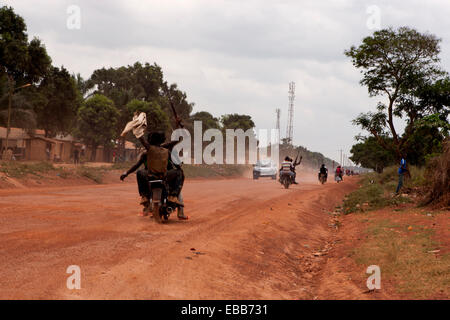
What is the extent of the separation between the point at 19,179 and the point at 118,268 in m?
20.9

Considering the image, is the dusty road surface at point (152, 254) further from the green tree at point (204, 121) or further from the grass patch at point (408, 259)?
the green tree at point (204, 121)

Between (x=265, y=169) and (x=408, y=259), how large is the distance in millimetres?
37735

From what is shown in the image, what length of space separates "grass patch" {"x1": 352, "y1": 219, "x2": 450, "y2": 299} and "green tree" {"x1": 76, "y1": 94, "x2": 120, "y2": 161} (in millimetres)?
50076

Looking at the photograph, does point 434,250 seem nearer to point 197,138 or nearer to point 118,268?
point 118,268

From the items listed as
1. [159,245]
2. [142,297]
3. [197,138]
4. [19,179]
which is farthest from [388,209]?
[197,138]

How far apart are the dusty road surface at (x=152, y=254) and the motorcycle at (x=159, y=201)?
26cm

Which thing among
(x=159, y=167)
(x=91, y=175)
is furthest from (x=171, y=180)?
(x=91, y=175)

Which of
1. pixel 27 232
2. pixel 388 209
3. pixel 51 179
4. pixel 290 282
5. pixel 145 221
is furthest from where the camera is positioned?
pixel 51 179

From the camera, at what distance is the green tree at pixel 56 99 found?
49375 mm

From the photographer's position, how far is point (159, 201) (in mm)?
9828

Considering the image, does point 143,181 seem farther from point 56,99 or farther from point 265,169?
point 56,99

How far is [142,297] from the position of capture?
469cm

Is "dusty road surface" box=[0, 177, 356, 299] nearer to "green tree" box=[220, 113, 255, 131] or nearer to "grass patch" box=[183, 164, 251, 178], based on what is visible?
"grass patch" box=[183, 164, 251, 178]

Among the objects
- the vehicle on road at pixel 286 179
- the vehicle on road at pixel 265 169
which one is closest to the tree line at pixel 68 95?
the vehicle on road at pixel 265 169
